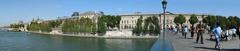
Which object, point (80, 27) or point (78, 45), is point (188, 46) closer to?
point (78, 45)

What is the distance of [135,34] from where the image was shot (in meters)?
101

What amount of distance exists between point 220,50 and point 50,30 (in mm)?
135882

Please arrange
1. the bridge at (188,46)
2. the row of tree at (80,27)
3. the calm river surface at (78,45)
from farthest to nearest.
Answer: the row of tree at (80,27)
the calm river surface at (78,45)
the bridge at (188,46)

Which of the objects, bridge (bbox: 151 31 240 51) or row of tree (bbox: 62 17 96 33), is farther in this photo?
row of tree (bbox: 62 17 96 33)

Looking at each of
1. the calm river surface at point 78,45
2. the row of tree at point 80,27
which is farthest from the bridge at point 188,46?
the row of tree at point 80,27

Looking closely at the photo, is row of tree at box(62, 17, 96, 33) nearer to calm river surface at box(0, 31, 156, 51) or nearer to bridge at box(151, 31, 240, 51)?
calm river surface at box(0, 31, 156, 51)

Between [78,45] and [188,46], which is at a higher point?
[188,46]

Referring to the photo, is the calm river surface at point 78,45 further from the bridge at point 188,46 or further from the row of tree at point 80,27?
the bridge at point 188,46

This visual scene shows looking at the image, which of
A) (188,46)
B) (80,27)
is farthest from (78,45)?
(188,46)

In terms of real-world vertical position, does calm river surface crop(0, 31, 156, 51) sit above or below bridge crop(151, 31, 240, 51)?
below

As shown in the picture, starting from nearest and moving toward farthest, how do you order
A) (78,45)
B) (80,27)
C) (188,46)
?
(188,46), (78,45), (80,27)

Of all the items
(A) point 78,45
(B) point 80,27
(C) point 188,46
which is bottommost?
(A) point 78,45

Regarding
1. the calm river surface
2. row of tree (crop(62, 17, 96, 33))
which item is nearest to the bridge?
the calm river surface

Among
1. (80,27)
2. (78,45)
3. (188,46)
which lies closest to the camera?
(188,46)
